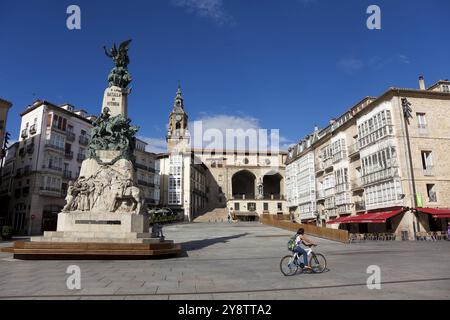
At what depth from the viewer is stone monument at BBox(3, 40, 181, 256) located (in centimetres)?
1443

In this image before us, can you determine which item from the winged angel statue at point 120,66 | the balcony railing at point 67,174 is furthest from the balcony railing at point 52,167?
the winged angel statue at point 120,66

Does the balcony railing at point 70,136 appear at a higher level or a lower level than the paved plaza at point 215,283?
higher

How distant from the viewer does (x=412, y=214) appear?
29.4 metres

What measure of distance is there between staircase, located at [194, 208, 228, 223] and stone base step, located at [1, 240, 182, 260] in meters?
49.3

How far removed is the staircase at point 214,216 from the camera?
208 ft

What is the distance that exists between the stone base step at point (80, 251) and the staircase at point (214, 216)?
49340 millimetres

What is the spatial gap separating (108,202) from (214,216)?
51614 mm

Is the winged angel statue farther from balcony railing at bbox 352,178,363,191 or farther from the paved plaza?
balcony railing at bbox 352,178,363,191

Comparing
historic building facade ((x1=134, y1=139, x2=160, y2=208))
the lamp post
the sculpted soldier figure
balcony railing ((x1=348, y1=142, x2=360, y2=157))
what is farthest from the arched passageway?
the sculpted soldier figure

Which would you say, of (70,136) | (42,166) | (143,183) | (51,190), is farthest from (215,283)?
(143,183)

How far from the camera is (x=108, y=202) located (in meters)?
15.8

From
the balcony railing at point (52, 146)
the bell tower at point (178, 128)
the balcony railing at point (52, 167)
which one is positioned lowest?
the balcony railing at point (52, 167)

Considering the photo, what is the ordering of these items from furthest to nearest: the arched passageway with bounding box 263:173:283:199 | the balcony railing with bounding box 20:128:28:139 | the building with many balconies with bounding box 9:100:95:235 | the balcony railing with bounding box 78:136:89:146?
the arched passageway with bounding box 263:173:283:199
the balcony railing with bounding box 78:136:89:146
the balcony railing with bounding box 20:128:28:139
the building with many balconies with bounding box 9:100:95:235

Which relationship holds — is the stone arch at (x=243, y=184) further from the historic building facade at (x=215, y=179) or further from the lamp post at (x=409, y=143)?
the lamp post at (x=409, y=143)
